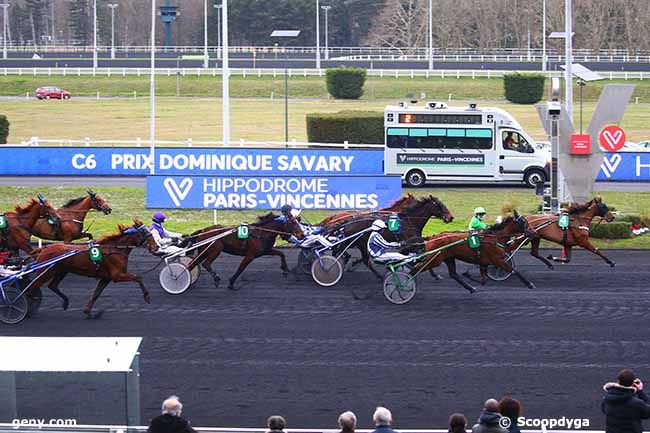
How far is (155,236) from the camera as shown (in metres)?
15.8

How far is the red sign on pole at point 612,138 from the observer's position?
22.9 meters

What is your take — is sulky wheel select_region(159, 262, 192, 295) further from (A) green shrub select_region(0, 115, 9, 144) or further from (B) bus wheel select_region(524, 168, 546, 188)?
(A) green shrub select_region(0, 115, 9, 144)

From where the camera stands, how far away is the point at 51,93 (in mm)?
59000

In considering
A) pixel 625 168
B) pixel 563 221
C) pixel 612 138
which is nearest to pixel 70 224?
pixel 563 221

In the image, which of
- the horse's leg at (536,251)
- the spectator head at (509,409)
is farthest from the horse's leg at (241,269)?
the spectator head at (509,409)

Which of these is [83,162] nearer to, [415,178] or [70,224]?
[415,178]

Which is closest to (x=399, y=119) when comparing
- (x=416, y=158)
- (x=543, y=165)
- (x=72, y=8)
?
(x=416, y=158)

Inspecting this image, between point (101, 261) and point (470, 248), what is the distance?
5160 mm

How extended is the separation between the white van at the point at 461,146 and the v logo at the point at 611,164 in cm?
198

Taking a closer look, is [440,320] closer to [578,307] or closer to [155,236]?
[578,307]

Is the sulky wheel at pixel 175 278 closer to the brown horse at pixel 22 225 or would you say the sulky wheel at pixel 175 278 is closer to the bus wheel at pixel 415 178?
the brown horse at pixel 22 225

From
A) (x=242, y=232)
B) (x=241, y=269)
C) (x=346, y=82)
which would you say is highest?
(x=346, y=82)

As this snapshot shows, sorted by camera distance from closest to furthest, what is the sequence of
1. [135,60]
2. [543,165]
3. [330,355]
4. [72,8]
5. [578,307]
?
[330,355] < [578,307] < [543,165] < [135,60] < [72,8]

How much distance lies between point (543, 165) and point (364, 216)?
1270 cm
